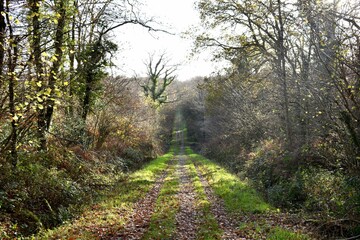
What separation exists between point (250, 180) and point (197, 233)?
8.70 metres

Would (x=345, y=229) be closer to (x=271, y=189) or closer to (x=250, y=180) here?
(x=271, y=189)

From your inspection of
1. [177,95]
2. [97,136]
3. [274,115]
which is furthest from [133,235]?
Answer: [177,95]

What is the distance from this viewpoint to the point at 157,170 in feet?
72.6

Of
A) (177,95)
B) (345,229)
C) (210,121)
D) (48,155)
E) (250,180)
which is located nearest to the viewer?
(345,229)

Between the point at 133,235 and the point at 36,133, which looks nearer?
A: the point at 133,235

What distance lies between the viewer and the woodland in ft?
25.6

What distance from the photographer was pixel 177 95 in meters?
64.4

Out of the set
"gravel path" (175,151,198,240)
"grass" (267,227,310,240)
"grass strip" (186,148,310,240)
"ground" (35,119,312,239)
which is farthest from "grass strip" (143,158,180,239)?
"grass" (267,227,310,240)

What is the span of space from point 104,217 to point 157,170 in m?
12.9

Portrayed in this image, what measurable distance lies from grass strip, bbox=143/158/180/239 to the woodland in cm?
5

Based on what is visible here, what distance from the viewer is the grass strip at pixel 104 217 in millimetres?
7538

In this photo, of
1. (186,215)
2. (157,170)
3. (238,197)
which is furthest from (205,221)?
(157,170)

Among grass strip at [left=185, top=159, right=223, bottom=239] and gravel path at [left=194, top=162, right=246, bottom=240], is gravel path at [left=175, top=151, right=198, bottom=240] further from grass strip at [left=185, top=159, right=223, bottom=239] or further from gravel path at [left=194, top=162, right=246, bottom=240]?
gravel path at [left=194, top=162, right=246, bottom=240]

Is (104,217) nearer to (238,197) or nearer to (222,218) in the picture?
(222,218)
